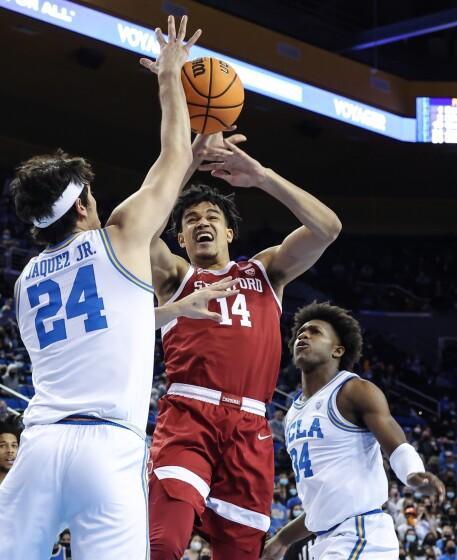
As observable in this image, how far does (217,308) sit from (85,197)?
129cm

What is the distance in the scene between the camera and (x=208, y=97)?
4141 mm

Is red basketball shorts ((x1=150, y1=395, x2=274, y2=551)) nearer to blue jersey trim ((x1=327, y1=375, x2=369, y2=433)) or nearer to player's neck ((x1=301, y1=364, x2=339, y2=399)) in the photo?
blue jersey trim ((x1=327, y1=375, x2=369, y2=433))

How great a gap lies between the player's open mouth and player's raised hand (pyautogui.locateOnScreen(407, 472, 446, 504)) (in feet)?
4.83

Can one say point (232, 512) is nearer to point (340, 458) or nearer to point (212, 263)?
point (340, 458)

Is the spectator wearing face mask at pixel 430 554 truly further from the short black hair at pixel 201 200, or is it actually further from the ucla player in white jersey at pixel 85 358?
the ucla player in white jersey at pixel 85 358

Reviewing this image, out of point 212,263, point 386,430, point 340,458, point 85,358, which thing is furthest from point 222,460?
point 85,358

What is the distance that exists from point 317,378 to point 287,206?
1065 millimetres

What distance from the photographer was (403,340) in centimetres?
2020

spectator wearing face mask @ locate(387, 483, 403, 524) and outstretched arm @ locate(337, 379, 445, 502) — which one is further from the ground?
Answer: outstretched arm @ locate(337, 379, 445, 502)

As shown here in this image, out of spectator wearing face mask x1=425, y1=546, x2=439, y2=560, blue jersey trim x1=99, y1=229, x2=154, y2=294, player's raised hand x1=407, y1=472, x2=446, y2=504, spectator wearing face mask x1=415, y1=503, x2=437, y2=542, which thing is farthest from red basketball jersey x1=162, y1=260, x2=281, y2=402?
spectator wearing face mask x1=415, y1=503, x2=437, y2=542

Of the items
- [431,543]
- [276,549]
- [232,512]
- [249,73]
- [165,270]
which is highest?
[249,73]

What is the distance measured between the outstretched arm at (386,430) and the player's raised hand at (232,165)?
114cm

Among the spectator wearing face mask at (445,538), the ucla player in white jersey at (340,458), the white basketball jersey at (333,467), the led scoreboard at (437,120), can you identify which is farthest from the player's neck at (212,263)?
the led scoreboard at (437,120)

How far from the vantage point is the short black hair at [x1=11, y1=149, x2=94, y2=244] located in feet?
10.3
